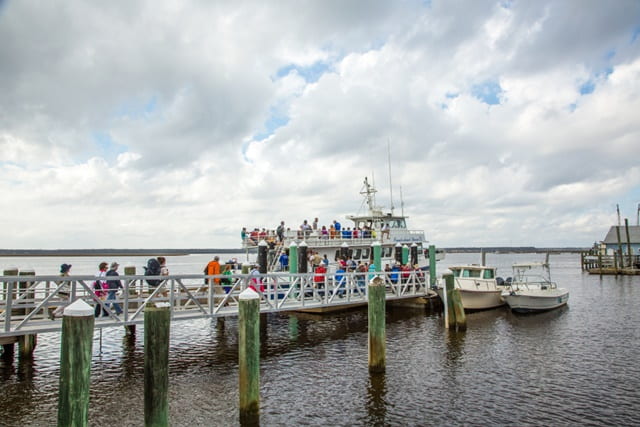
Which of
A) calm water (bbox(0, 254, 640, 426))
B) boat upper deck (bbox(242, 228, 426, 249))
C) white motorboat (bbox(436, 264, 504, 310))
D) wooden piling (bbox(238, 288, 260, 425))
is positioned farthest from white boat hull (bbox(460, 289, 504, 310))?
wooden piling (bbox(238, 288, 260, 425))

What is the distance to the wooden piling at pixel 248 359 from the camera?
9.56 meters

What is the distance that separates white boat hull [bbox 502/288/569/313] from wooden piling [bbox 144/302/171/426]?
20.3 metres

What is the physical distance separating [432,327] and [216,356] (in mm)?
9708

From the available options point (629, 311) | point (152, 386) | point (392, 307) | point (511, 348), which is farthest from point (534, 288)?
point (152, 386)

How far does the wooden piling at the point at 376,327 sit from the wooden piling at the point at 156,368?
621 cm

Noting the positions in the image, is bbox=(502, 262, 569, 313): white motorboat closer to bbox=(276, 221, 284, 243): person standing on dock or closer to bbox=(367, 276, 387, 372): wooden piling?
bbox=(276, 221, 284, 243): person standing on dock

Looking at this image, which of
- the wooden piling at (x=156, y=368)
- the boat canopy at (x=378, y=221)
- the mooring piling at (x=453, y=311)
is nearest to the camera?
the wooden piling at (x=156, y=368)

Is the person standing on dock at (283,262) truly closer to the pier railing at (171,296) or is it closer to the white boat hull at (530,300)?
the pier railing at (171,296)

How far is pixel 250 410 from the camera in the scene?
31.7 ft

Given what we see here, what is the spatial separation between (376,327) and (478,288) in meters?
13.9

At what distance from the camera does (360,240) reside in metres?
27.2

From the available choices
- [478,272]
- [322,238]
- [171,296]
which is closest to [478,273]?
[478,272]

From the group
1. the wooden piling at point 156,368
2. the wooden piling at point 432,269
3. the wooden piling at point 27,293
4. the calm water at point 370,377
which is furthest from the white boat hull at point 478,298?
the wooden piling at point 27,293

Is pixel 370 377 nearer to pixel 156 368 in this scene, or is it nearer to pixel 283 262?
pixel 156 368
